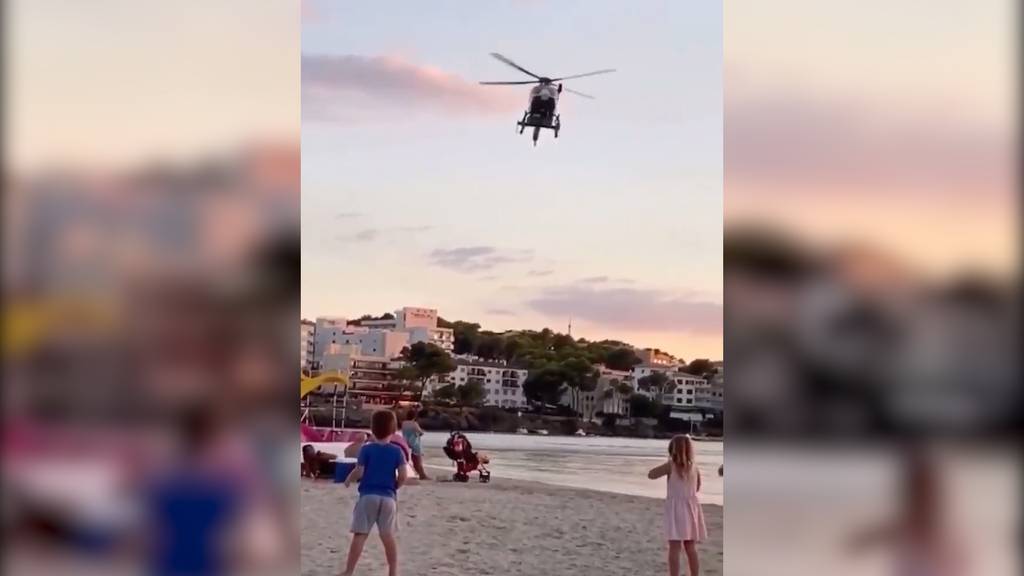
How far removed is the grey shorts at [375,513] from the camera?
10.1ft

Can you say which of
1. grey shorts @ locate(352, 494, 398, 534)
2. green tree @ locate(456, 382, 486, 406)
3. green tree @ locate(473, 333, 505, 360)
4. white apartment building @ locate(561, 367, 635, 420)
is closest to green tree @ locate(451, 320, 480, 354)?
green tree @ locate(473, 333, 505, 360)

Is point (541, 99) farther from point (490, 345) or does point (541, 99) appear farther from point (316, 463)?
point (316, 463)

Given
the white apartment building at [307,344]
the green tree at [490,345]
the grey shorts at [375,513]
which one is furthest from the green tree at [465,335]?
the grey shorts at [375,513]

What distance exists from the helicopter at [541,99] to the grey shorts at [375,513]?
1335 millimetres

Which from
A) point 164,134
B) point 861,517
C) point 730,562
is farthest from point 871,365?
point 164,134

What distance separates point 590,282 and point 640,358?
325 mm

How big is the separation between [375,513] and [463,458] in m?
0.56

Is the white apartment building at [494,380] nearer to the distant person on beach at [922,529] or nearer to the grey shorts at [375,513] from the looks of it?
the grey shorts at [375,513]

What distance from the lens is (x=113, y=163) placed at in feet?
5.38

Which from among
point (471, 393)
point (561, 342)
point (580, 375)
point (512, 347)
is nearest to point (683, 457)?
point (580, 375)

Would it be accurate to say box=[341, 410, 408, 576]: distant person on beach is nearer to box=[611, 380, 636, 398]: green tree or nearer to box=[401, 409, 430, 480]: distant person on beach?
box=[401, 409, 430, 480]: distant person on beach

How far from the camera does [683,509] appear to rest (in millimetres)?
3113

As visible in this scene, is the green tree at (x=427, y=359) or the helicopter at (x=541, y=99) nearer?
the helicopter at (x=541, y=99)

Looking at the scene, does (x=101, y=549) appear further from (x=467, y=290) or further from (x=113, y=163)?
(x=467, y=290)
